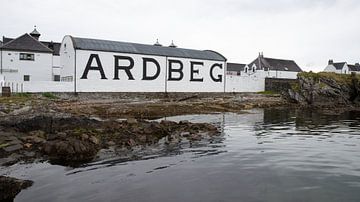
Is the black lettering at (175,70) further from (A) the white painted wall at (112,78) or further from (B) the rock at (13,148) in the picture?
(B) the rock at (13,148)

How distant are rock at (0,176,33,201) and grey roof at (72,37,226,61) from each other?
38681 mm

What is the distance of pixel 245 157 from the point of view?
1511 centimetres

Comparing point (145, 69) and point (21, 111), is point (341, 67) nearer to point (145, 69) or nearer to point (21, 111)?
point (145, 69)

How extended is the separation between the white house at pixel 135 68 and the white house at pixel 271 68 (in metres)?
30.8

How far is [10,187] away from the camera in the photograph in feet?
32.9

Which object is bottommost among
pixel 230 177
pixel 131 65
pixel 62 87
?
pixel 230 177

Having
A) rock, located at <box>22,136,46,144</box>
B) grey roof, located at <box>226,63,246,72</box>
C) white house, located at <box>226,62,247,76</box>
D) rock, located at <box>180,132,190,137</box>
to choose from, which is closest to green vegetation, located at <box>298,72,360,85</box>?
rock, located at <box>180,132,190,137</box>

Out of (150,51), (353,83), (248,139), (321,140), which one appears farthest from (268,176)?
(353,83)

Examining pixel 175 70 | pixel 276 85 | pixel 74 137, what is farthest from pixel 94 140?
pixel 276 85

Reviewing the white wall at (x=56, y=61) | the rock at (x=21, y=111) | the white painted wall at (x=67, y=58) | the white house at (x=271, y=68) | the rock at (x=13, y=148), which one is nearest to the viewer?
the rock at (x=13, y=148)

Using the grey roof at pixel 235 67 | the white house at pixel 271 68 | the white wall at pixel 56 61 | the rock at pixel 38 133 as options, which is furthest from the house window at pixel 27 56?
the grey roof at pixel 235 67

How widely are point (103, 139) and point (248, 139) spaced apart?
27.4ft

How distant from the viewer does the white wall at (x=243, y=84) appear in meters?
63.6

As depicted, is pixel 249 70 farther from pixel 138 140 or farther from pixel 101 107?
pixel 138 140
